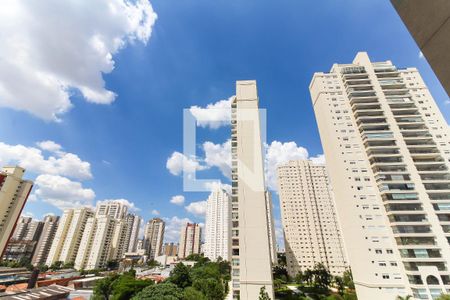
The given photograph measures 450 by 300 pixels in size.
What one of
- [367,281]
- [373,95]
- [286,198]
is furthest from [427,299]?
[286,198]

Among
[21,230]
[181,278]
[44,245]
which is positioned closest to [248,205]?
[181,278]

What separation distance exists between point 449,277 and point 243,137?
29.2 meters

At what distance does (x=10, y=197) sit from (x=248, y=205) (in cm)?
5662

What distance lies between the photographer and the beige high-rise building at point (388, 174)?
2353cm

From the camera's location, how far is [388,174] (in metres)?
27.5

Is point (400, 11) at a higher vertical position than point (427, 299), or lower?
higher

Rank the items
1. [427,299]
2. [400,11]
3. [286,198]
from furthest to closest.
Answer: [286,198], [427,299], [400,11]

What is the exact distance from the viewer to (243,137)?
33188mm

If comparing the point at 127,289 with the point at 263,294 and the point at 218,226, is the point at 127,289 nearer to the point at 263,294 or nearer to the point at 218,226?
the point at 263,294

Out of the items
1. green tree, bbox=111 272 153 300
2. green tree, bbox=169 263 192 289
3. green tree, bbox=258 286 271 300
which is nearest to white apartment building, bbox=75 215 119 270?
green tree, bbox=169 263 192 289

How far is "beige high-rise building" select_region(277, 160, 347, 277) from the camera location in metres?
63.5

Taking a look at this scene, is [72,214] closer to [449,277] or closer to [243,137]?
[243,137]

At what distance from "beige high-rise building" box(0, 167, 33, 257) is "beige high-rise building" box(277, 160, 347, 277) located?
7352 centimetres

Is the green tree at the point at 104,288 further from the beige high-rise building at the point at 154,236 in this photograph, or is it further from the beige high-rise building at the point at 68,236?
the beige high-rise building at the point at 154,236
